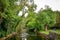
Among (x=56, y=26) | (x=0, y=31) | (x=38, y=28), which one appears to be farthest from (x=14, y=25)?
(x=56, y=26)

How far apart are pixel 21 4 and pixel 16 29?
4.02 ft

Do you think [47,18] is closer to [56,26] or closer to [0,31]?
[56,26]

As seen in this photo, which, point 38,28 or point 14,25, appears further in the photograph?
point 38,28

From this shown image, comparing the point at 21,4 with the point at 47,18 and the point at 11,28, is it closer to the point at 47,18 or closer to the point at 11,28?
the point at 11,28

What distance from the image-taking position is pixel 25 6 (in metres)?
8.40

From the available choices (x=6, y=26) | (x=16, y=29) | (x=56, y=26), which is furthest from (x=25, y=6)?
(x=56, y=26)

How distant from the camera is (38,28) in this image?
47.8ft

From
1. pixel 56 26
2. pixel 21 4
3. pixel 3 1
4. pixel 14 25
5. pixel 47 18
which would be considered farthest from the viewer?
pixel 56 26

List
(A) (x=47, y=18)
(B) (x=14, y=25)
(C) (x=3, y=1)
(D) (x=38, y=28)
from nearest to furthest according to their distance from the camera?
(C) (x=3, y=1), (B) (x=14, y=25), (D) (x=38, y=28), (A) (x=47, y=18)

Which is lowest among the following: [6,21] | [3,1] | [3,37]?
[3,37]

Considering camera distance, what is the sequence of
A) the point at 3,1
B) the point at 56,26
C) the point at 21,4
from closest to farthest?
the point at 3,1 → the point at 21,4 → the point at 56,26

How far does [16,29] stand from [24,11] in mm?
1404

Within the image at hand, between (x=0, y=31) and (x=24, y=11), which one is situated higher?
(x=24, y=11)

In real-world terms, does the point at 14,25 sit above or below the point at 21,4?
below
